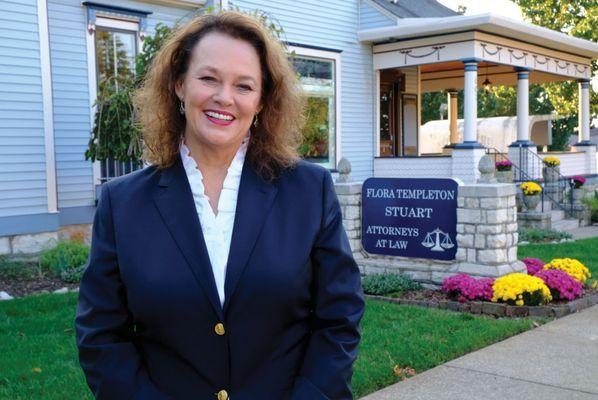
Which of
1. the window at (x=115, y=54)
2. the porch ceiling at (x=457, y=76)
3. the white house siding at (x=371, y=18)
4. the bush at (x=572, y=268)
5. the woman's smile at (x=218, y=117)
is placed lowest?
the bush at (x=572, y=268)

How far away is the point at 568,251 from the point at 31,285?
8.25 m

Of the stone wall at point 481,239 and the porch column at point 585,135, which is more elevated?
the porch column at point 585,135

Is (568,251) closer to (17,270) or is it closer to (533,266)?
(533,266)

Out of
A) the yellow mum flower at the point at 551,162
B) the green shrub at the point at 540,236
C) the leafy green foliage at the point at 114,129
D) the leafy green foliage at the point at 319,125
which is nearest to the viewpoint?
the leafy green foliage at the point at 114,129

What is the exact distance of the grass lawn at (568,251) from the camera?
1024 cm

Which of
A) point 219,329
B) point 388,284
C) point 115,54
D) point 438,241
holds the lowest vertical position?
point 388,284

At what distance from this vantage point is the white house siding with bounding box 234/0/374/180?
48.0ft

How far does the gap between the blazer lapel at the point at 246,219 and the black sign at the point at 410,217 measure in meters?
6.01

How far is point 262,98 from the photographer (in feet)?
7.61

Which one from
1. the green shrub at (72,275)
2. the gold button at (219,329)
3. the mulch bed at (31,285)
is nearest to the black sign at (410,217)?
the green shrub at (72,275)

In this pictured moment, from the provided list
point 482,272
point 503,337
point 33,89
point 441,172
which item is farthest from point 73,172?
point 441,172

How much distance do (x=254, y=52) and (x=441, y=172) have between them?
13748mm

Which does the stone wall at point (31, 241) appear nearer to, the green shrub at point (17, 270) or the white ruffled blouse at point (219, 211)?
the green shrub at point (17, 270)

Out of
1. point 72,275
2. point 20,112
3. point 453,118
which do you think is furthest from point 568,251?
point 453,118
